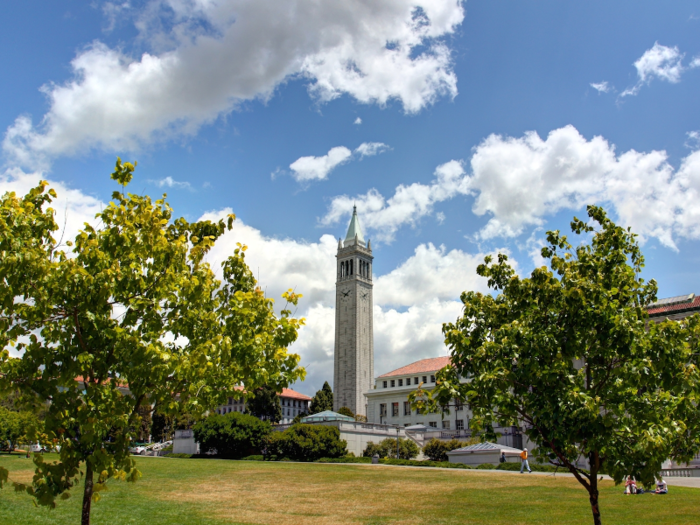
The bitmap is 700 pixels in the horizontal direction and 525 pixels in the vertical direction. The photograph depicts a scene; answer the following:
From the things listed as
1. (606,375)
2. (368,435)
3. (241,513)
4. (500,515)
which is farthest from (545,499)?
(368,435)

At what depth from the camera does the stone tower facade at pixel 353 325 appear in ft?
413

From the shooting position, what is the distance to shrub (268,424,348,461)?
181 ft

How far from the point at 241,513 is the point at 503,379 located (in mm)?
14594

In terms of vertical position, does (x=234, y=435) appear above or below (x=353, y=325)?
below

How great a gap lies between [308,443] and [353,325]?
250 ft

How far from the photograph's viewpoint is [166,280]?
10648 mm

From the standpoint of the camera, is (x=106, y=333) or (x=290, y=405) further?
(x=290, y=405)

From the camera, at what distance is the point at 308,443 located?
55.1 metres

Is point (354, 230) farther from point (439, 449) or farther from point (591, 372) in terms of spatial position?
point (591, 372)

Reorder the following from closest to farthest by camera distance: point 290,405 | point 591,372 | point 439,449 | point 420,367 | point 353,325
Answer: point 591,372, point 439,449, point 420,367, point 353,325, point 290,405

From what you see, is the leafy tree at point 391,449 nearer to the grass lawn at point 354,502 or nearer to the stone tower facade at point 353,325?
the grass lawn at point 354,502

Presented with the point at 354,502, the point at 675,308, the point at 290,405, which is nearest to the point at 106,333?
the point at 354,502

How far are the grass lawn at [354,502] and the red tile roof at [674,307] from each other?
56.2ft

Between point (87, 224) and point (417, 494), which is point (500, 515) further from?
point (87, 224)
